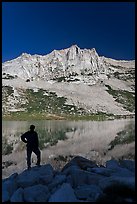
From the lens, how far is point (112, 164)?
16.5 metres

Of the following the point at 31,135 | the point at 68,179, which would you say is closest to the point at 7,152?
the point at 31,135

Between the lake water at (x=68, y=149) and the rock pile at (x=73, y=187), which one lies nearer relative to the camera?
the rock pile at (x=73, y=187)

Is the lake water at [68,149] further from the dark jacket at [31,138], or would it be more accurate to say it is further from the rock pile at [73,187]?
the rock pile at [73,187]

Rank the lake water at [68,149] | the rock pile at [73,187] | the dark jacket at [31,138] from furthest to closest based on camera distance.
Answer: the lake water at [68,149] < the dark jacket at [31,138] < the rock pile at [73,187]

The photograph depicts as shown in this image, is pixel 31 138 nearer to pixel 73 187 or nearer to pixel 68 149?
pixel 73 187

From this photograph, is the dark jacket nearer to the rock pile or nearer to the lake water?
the rock pile

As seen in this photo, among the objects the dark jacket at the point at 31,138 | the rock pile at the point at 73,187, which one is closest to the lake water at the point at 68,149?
Result: the dark jacket at the point at 31,138

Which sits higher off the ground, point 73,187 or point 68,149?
point 73,187

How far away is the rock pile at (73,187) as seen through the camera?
11.1m

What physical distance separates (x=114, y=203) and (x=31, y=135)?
7732mm

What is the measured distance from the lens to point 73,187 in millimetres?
13172

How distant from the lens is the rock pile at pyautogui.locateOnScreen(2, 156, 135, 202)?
1112cm

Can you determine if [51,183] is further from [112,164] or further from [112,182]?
[112,164]

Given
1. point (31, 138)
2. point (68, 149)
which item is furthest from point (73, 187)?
point (68, 149)
